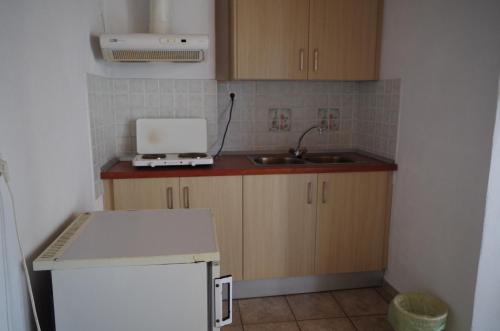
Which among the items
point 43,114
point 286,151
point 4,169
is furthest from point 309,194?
point 4,169

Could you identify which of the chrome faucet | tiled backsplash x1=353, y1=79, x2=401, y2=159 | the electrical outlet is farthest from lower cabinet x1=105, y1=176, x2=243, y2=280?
the electrical outlet

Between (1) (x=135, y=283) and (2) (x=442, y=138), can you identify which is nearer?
(1) (x=135, y=283)

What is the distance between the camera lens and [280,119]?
9.82ft

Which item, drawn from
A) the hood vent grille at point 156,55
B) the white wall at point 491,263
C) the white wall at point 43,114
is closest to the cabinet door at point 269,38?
the hood vent grille at point 156,55

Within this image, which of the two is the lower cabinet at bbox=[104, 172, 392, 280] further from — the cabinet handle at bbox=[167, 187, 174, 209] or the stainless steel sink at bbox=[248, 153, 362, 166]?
the stainless steel sink at bbox=[248, 153, 362, 166]

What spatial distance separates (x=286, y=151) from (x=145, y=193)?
119cm

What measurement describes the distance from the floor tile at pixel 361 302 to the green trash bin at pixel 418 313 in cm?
22

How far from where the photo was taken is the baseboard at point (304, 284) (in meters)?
2.59

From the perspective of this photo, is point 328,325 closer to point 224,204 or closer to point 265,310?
point 265,310

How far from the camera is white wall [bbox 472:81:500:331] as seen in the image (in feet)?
5.65

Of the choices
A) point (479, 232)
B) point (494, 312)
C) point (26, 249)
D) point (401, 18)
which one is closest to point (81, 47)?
point (26, 249)

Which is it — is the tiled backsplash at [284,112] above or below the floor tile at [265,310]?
above

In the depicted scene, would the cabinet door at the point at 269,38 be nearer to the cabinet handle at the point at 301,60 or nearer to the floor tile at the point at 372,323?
the cabinet handle at the point at 301,60

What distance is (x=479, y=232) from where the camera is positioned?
178 centimetres
